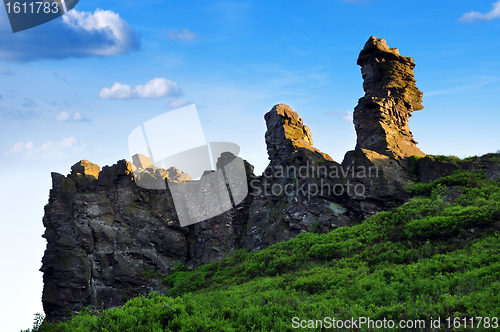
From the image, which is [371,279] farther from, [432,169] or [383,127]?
[383,127]

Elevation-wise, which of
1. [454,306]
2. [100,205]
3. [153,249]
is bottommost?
[454,306]

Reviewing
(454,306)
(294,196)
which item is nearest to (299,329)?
(454,306)

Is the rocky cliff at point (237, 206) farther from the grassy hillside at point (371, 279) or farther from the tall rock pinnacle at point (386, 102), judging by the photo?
the grassy hillside at point (371, 279)

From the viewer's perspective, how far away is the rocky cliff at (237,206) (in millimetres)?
29062

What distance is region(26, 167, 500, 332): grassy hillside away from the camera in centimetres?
1095

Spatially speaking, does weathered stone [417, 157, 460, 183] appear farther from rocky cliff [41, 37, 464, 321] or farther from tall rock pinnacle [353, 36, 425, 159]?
tall rock pinnacle [353, 36, 425, 159]

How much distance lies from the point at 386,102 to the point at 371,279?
2263 cm

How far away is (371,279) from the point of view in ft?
50.9

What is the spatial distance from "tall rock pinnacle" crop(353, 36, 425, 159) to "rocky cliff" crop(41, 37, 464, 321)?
99 millimetres

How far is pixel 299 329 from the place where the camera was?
1067cm

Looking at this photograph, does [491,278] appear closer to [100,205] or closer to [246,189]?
[246,189]

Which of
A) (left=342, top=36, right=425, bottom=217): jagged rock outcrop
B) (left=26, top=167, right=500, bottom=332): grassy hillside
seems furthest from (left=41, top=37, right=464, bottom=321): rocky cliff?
(left=26, top=167, right=500, bottom=332): grassy hillside

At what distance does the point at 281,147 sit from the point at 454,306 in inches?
943

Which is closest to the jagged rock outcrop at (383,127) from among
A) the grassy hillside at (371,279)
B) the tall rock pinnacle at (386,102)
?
the tall rock pinnacle at (386,102)
